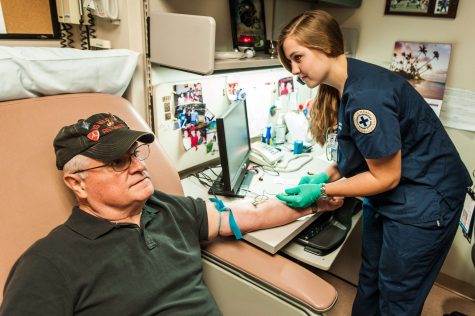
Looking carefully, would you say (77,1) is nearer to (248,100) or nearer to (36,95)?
(36,95)

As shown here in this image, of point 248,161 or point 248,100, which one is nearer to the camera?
point 248,161

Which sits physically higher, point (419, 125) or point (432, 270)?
point (419, 125)

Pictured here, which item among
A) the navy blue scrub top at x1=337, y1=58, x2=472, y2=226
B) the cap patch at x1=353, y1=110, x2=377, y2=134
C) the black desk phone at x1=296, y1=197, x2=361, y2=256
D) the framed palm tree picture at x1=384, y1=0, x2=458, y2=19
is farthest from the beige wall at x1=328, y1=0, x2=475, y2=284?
the cap patch at x1=353, y1=110, x2=377, y2=134

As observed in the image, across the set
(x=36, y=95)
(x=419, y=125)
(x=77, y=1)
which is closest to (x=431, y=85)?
(x=419, y=125)

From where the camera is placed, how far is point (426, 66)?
2.20 metres

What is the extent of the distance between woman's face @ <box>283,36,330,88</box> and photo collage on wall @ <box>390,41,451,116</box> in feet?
4.19

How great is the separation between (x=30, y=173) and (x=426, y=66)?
7.41ft

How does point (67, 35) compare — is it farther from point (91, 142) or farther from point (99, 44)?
point (91, 142)

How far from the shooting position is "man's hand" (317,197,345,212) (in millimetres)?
1487

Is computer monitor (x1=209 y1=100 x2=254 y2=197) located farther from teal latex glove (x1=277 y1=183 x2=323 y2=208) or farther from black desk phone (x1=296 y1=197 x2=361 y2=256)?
black desk phone (x1=296 y1=197 x2=361 y2=256)

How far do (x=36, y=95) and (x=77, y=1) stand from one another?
19.2 inches

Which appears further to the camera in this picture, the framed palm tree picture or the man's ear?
the framed palm tree picture

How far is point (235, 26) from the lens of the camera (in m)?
1.84

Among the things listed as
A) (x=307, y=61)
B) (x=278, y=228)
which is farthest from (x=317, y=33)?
(x=278, y=228)
